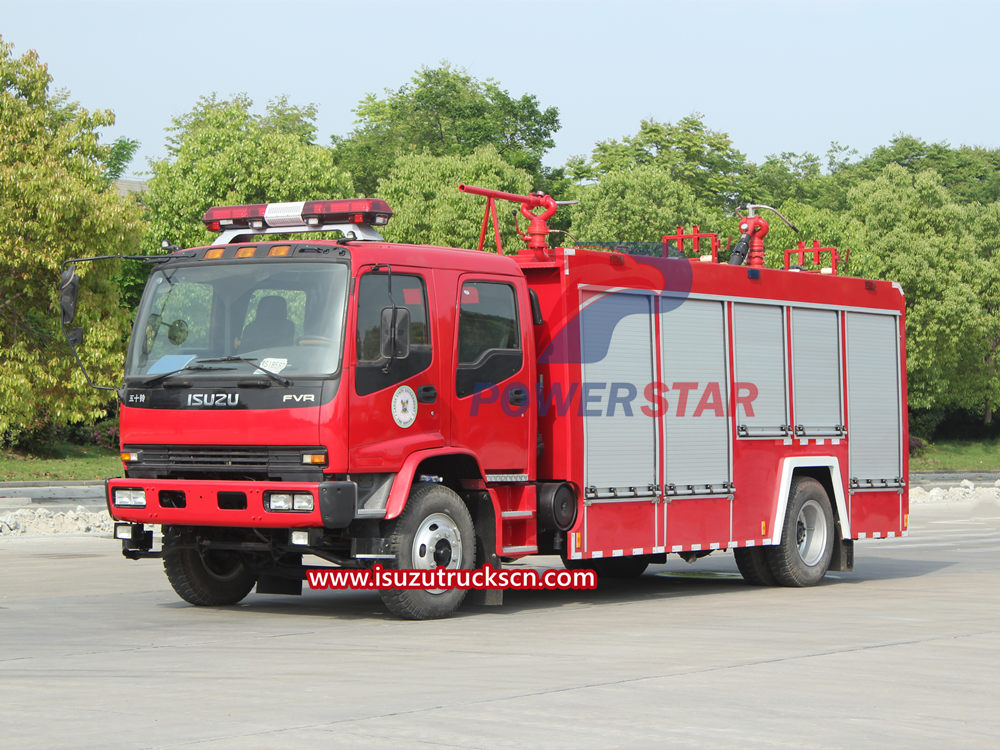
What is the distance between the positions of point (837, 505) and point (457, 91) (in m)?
69.9

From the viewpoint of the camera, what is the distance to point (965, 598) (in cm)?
1381

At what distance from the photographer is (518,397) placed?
12.0 meters

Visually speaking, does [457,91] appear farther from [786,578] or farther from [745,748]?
[745,748]

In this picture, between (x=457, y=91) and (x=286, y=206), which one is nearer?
(x=286, y=206)

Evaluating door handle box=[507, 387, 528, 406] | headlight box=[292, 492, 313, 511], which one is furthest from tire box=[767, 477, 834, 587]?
headlight box=[292, 492, 313, 511]

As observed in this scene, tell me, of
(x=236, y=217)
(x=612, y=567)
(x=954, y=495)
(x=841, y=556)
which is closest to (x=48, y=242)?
(x=612, y=567)

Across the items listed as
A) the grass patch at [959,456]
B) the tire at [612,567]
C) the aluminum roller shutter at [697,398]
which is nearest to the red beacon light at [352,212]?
the aluminum roller shutter at [697,398]

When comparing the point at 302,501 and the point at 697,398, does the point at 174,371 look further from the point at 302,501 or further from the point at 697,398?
the point at 697,398

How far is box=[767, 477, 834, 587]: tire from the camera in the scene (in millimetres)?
14805

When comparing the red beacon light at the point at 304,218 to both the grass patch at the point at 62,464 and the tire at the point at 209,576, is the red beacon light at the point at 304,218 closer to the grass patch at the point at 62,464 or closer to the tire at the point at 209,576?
the tire at the point at 209,576

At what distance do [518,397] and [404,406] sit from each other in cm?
131

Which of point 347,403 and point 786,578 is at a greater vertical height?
point 347,403

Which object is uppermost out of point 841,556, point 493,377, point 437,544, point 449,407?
point 493,377

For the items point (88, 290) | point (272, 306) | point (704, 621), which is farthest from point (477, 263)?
point (88, 290)
